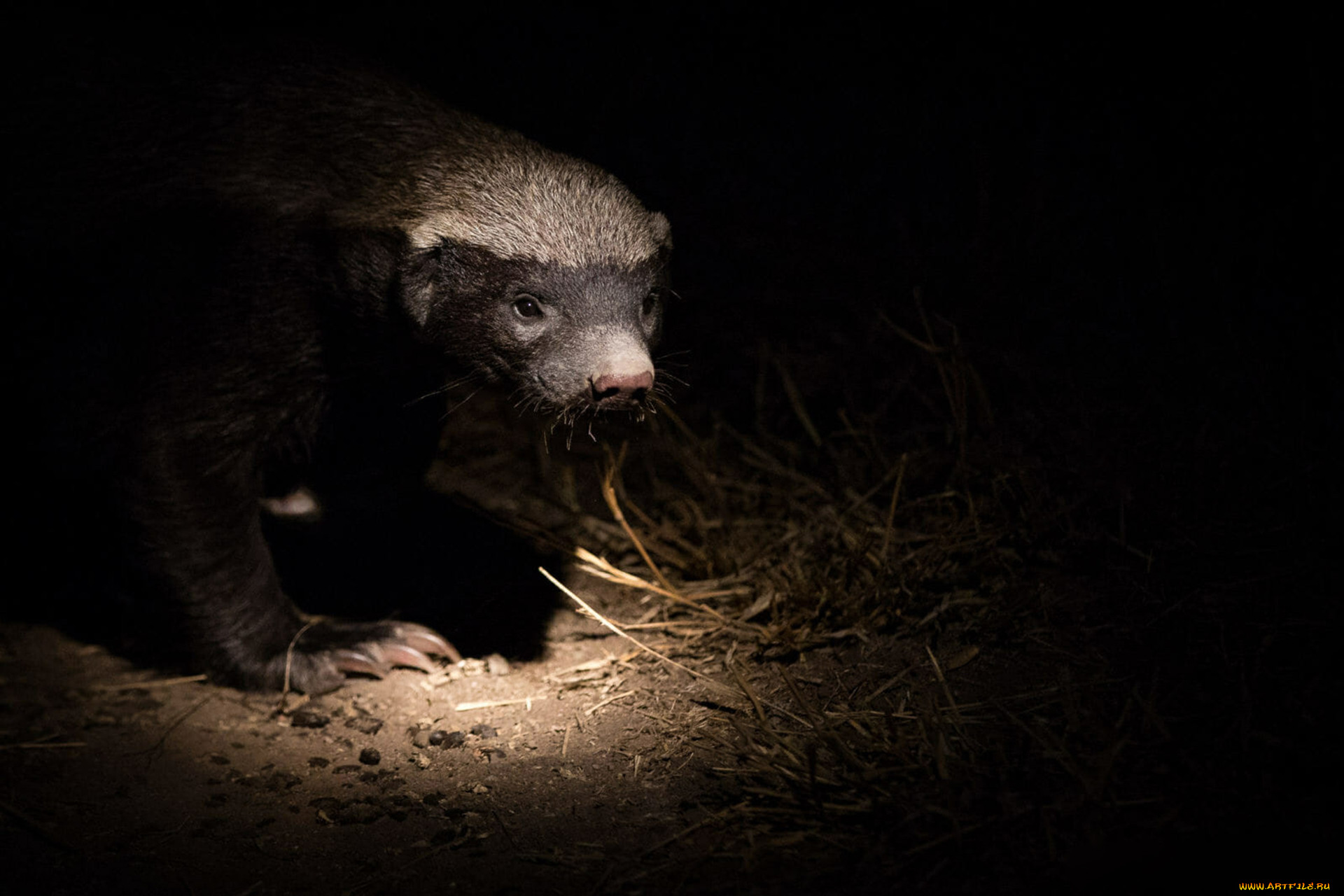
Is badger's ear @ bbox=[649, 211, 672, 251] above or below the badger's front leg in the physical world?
above

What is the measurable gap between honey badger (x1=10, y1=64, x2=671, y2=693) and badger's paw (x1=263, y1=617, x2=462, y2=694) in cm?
50

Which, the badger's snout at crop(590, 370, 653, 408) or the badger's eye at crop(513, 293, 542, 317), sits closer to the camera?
the badger's snout at crop(590, 370, 653, 408)

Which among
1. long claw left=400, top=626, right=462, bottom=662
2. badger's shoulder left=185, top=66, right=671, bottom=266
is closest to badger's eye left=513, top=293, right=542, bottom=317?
badger's shoulder left=185, top=66, right=671, bottom=266

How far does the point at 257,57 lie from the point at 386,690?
208 cm

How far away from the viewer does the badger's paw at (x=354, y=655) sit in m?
3.38

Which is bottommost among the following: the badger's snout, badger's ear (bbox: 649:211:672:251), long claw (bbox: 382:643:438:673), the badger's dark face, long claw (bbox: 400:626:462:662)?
long claw (bbox: 382:643:438:673)

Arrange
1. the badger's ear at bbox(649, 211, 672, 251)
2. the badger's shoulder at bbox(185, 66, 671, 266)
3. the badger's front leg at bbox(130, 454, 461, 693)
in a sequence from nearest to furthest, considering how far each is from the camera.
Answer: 1. the badger's shoulder at bbox(185, 66, 671, 266)
2. the badger's ear at bbox(649, 211, 672, 251)
3. the badger's front leg at bbox(130, 454, 461, 693)

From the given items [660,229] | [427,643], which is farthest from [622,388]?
[427,643]

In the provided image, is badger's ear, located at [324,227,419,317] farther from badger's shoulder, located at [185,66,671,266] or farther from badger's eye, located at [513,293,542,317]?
badger's eye, located at [513,293,542,317]

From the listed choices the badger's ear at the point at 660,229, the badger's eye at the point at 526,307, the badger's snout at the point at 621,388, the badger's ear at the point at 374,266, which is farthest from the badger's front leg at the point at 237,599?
the badger's ear at the point at 660,229

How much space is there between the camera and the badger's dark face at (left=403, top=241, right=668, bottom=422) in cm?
276

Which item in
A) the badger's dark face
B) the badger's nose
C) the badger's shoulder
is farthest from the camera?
the badger's shoulder

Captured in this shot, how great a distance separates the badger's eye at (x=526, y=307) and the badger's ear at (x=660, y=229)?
0.42 meters

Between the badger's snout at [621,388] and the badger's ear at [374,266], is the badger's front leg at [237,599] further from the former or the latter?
the badger's snout at [621,388]
